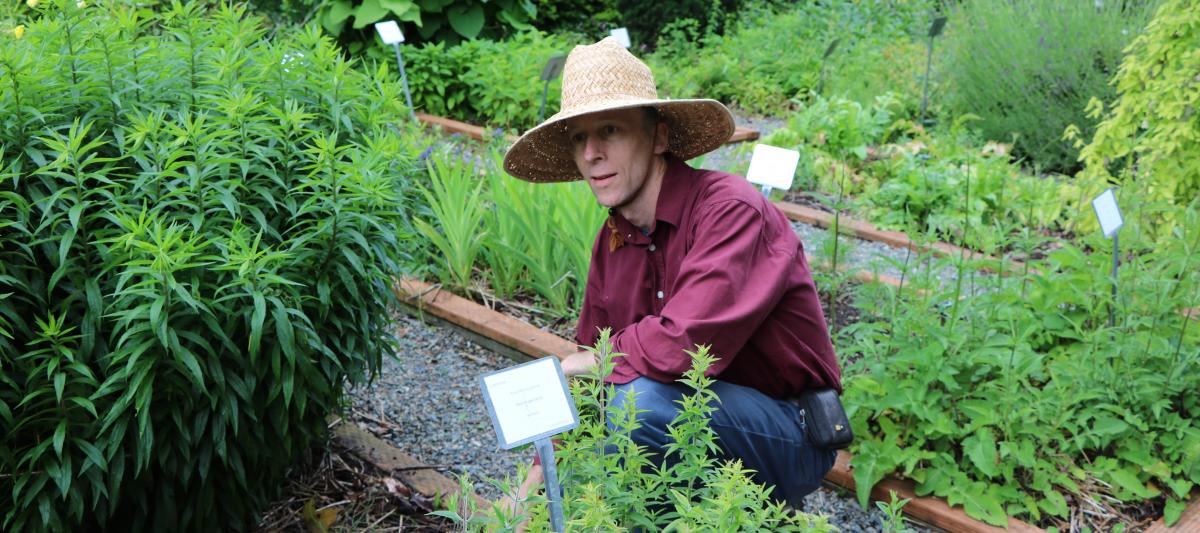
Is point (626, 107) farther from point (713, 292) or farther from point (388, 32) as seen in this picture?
point (388, 32)

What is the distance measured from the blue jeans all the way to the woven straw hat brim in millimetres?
686

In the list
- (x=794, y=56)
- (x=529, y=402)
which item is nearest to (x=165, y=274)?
(x=529, y=402)

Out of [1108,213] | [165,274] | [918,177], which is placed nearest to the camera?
[165,274]

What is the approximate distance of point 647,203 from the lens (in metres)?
2.56

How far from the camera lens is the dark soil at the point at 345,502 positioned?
2824 mm

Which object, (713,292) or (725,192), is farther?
(725,192)

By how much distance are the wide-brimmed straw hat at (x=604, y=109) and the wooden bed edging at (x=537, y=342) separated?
51 centimetres

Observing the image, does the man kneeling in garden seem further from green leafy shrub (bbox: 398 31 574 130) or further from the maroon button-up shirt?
green leafy shrub (bbox: 398 31 574 130)

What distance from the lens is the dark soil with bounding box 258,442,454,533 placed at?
2824 mm

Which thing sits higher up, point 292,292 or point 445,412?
point 292,292

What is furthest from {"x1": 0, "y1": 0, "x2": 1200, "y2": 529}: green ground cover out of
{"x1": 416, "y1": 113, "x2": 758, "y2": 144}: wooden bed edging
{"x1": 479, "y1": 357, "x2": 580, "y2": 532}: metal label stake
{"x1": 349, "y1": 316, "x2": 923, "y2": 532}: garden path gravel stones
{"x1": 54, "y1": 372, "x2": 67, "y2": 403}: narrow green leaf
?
{"x1": 416, "y1": 113, "x2": 758, "y2": 144}: wooden bed edging

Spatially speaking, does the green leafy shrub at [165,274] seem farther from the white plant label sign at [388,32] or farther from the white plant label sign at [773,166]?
the white plant label sign at [388,32]

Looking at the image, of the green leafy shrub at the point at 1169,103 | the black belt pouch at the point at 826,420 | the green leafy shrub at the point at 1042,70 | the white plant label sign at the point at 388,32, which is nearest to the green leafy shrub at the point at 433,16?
the white plant label sign at the point at 388,32

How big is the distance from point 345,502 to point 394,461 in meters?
0.22
